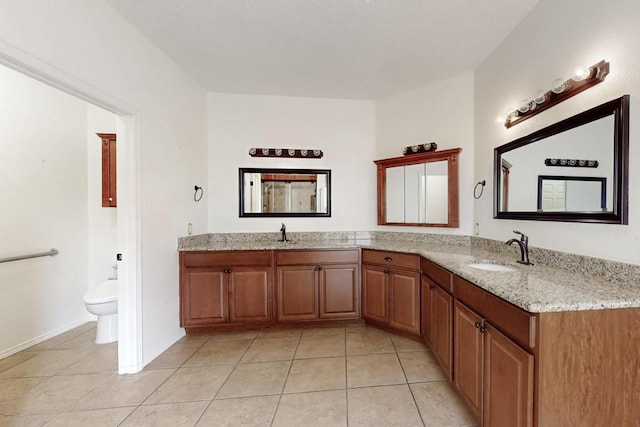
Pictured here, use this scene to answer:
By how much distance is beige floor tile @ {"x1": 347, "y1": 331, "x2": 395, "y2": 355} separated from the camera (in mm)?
2248

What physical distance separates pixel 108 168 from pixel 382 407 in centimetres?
312

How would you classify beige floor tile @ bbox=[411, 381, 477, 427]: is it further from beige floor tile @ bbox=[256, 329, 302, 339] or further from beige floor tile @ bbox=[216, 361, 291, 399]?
beige floor tile @ bbox=[256, 329, 302, 339]

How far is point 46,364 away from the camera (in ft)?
6.72

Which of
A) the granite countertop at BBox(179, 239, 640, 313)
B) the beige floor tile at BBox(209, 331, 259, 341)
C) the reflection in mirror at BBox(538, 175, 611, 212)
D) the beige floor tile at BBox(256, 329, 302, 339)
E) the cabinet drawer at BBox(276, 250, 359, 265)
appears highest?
the reflection in mirror at BBox(538, 175, 611, 212)

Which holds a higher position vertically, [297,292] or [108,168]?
[108,168]

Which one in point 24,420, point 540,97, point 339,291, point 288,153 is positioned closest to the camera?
point 24,420

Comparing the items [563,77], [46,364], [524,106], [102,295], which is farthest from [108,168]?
[563,77]

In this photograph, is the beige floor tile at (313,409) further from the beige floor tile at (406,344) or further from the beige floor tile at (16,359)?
the beige floor tile at (16,359)

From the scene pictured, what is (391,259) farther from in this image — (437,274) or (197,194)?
(197,194)

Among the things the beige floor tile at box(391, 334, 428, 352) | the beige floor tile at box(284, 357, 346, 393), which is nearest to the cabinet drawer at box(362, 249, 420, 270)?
the beige floor tile at box(391, 334, 428, 352)

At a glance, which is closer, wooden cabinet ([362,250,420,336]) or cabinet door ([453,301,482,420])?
cabinet door ([453,301,482,420])

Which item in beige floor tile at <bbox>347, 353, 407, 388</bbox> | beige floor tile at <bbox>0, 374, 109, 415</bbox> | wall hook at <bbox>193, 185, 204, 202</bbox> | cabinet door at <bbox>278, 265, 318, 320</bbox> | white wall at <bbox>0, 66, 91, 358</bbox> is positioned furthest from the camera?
wall hook at <bbox>193, 185, 204, 202</bbox>

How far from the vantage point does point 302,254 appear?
8.71 ft

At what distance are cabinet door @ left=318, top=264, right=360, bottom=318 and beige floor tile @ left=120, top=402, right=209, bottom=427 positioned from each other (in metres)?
1.34
